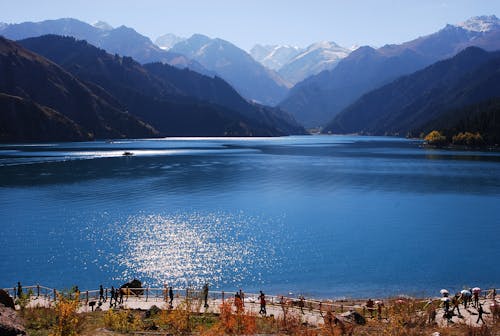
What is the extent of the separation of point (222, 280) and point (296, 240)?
81.1ft

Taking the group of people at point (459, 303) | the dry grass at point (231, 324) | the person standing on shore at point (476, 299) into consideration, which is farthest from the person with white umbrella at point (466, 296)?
the dry grass at point (231, 324)

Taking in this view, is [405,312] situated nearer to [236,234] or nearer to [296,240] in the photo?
[296,240]

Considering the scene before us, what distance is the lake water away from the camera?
61.7 meters

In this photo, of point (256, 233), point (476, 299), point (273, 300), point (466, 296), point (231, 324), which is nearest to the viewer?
point (231, 324)

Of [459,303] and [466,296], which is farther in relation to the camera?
[466,296]

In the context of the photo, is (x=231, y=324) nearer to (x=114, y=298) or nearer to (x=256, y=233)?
(x=114, y=298)

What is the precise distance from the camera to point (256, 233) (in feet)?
289

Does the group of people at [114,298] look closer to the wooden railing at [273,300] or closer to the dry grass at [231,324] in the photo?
the wooden railing at [273,300]

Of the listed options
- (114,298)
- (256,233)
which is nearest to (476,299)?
(114,298)

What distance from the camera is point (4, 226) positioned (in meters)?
90.6

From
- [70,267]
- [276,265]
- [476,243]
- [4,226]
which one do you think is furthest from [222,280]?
[4,226]

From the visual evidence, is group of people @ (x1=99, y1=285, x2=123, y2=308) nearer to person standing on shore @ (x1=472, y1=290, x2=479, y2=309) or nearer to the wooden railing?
the wooden railing

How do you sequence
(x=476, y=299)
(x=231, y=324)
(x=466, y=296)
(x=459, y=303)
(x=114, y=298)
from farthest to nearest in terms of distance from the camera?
(x=114, y=298) < (x=466, y=296) < (x=459, y=303) < (x=476, y=299) < (x=231, y=324)

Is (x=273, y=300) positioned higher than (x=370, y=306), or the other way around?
(x=370, y=306)
